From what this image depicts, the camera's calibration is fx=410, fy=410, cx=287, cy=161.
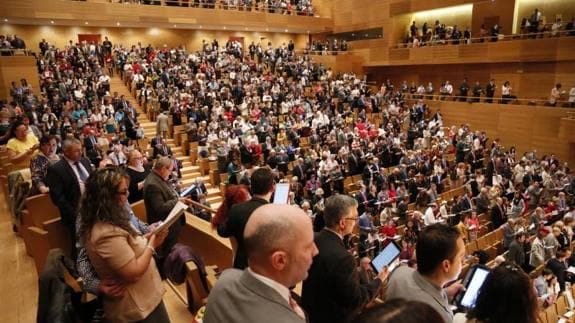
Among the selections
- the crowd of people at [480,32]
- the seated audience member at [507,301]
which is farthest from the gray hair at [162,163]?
the crowd of people at [480,32]

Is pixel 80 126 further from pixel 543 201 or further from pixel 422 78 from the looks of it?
pixel 422 78

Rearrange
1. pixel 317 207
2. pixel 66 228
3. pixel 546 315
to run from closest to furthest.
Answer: pixel 66 228, pixel 546 315, pixel 317 207

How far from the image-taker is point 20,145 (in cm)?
374

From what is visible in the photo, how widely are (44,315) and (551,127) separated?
41.2ft

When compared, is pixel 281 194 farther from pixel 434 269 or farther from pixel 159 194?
pixel 434 269

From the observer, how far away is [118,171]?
169 centimetres

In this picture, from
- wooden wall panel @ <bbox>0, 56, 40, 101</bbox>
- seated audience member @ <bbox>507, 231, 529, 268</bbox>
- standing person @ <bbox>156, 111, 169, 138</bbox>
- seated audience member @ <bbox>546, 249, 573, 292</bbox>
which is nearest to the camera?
seated audience member @ <bbox>546, 249, 573, 292</bbox>

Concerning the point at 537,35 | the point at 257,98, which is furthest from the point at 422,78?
the point at 257,98

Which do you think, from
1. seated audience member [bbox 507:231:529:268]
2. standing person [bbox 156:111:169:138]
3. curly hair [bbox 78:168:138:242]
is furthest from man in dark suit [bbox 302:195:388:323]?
standing person [bbox 156:111:169:138]

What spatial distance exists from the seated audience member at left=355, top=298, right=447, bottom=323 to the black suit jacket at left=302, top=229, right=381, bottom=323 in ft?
2.56

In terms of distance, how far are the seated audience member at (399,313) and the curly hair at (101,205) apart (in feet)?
3.65

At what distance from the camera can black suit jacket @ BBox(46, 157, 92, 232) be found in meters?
2.70

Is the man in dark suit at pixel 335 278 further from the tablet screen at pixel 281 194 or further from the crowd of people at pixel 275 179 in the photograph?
the tablet screen at pixel 281 194

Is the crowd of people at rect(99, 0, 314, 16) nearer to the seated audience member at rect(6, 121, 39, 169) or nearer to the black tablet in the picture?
the seated audience member at rect(6, 121, 39, 169)
